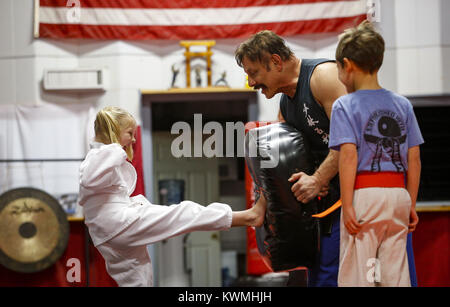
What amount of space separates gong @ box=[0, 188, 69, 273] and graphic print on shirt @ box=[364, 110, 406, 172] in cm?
228

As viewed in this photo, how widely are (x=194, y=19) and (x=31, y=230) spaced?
1.77 metres

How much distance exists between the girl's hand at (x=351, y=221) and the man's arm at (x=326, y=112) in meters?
0.21

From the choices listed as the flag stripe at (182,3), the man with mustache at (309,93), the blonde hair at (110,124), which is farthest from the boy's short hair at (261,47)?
the flag stripe at (182,3)

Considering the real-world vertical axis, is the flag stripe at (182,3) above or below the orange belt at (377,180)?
above

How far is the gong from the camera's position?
2.97 m

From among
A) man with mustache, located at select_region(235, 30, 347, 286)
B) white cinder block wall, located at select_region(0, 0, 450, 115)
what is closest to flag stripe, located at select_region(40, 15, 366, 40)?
white cinder block wall, located at select_region(0, 0, 450, 115)

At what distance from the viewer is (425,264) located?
312cm

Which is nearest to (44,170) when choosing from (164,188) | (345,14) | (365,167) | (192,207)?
(164,188)

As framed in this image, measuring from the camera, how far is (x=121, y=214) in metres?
1.45

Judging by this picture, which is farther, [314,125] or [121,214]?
[314,125]

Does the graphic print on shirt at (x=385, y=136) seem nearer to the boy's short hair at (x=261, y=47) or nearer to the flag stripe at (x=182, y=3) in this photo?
the boy's short hair at (x=261, y=47)

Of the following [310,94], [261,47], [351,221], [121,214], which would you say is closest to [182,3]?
[261,47]

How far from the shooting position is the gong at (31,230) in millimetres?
2969

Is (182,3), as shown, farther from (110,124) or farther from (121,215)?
(121,215)
